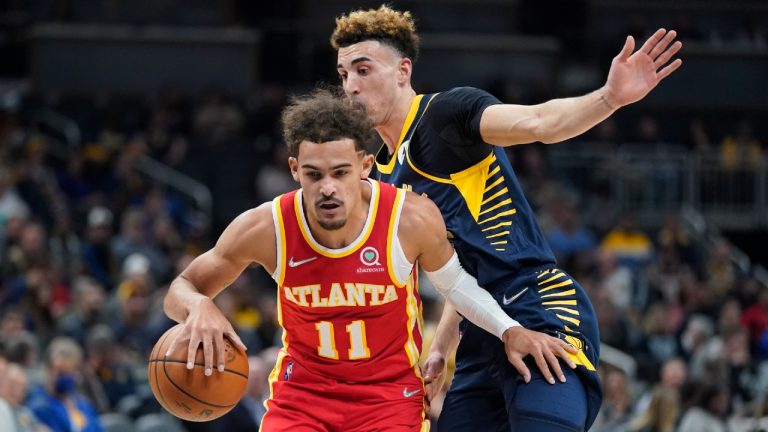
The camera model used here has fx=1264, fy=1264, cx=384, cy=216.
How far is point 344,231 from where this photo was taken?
4.95m

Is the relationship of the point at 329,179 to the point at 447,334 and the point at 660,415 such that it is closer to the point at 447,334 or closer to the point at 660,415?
the point at 447,334

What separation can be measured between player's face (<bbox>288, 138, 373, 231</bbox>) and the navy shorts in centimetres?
77

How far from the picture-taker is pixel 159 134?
16422mm

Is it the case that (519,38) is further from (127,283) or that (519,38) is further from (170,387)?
(170,387)

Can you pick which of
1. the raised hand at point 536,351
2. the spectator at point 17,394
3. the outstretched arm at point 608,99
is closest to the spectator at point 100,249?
the spectator at point 17,394


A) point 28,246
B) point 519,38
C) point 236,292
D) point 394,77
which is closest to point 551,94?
point 519,38

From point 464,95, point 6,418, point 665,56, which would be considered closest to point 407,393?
point 464,95

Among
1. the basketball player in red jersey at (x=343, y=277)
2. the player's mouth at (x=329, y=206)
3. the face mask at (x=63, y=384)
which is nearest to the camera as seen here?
the player's mouth at (x=329, y=206)

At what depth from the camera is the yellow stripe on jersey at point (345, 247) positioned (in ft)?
16.2

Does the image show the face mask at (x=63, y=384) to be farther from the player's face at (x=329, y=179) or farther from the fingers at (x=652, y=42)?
the fingers at (x=652, y=42)

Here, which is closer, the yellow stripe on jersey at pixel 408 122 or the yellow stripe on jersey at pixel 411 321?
the yellow stripe on jersey at pixel 411 321

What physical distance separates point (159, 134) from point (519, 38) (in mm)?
6295

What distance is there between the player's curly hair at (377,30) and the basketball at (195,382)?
149 centimetres

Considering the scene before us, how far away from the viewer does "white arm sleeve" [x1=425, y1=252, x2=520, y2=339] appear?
5023 mm
